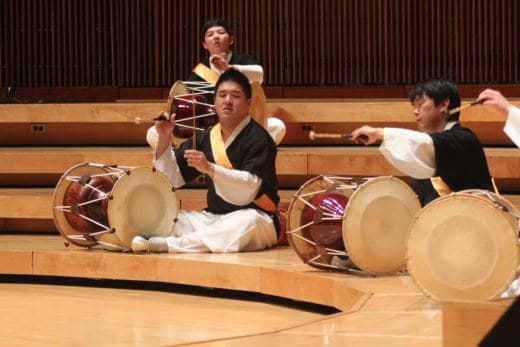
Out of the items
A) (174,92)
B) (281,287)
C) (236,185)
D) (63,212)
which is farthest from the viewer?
(174,92)

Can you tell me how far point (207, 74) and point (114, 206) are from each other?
1.31 metres

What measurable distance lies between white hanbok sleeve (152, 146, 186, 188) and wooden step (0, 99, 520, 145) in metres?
0.82

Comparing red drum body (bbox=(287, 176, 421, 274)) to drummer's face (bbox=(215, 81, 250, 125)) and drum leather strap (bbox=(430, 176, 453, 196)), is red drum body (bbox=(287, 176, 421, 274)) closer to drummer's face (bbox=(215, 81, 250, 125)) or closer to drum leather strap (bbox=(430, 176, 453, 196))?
drum leather strap (bbox=(430, 176, 453, 196))

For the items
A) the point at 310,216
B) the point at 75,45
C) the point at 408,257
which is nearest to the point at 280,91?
the point at 75,45

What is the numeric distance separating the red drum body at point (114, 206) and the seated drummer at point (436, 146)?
4.74 ft

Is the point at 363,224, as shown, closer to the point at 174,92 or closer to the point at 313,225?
the point at 313,225

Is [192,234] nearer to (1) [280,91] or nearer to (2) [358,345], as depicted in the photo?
(2) [358,345]

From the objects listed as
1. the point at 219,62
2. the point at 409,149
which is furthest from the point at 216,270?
the point at 219,62

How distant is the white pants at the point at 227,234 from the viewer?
5.56 m

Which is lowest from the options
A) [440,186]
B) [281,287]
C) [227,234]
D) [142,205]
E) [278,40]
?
[281,287]

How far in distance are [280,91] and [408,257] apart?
4.27 meters

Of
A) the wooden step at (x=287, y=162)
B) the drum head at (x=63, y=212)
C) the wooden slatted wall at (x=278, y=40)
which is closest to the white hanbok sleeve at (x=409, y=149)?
the wooden step at (x=287, y=162)

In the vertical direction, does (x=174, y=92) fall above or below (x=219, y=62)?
below

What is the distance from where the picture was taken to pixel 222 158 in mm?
5625
